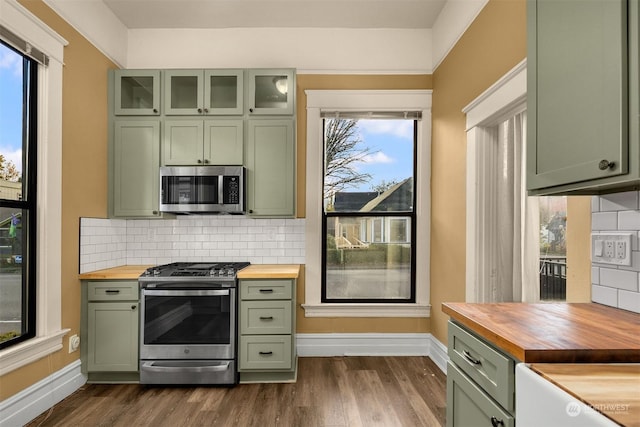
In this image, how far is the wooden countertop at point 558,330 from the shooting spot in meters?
1.00

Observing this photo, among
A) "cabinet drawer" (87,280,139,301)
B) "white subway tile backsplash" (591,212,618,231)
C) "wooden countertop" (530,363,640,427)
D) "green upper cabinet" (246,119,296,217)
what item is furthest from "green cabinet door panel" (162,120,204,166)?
"wooden countertop" (530,363,640,427)

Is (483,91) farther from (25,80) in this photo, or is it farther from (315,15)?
(25,80)

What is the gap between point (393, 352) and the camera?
3484 millimetres

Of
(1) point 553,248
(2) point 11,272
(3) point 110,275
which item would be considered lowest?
(3) point 110,275

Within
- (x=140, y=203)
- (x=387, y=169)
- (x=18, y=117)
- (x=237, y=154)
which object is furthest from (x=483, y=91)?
(x=18, y=117)

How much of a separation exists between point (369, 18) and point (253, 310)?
280cm

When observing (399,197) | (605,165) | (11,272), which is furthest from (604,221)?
(11,272)

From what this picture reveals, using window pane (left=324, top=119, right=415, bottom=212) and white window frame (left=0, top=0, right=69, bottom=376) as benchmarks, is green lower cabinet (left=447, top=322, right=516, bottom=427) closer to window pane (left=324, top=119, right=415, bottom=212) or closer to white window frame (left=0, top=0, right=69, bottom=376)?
window pane (left=324, top=119, right=415, bottom=212)

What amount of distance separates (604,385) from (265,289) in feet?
7.57

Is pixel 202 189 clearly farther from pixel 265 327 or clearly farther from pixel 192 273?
pixel 265 327

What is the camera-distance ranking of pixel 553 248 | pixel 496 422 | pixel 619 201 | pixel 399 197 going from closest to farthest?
1. pixel 496 422
2. pixel 619 201
3. pixel 553 248
4. pixel 399 197

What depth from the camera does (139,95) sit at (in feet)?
10.7

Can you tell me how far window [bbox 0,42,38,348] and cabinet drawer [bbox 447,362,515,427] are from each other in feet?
8.44

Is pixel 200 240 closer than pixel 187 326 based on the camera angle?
No
